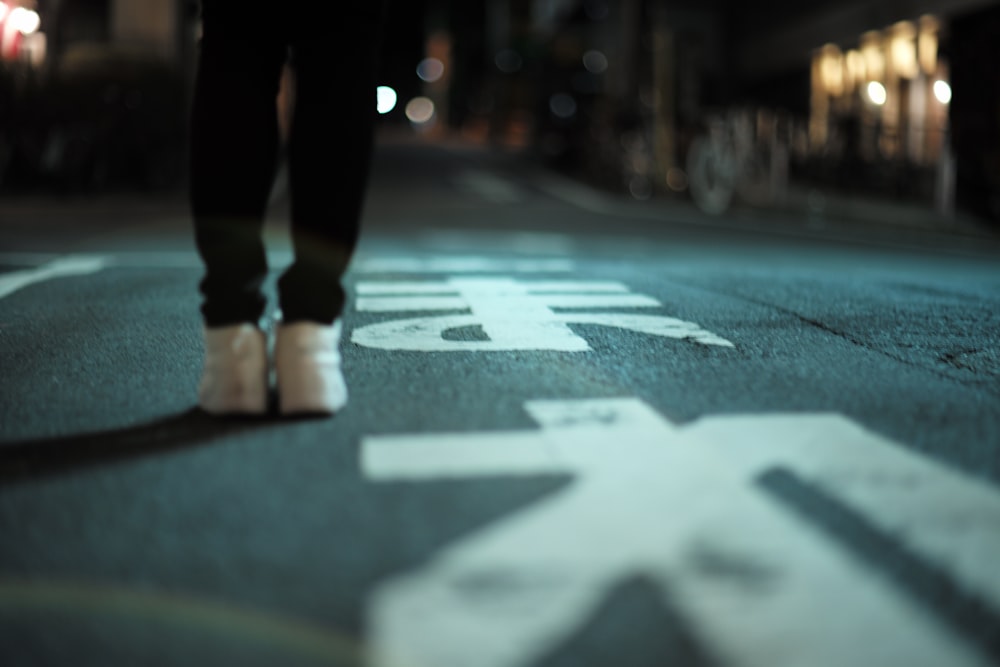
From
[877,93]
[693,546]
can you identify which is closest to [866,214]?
[877,93]

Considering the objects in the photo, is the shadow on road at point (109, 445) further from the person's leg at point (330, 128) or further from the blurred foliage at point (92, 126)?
the blurred foliage at point (92, 126)

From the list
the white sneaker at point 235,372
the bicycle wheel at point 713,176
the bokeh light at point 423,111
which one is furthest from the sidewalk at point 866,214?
the bokeh light at point 423,111

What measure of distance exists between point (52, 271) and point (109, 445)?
10.2 feet

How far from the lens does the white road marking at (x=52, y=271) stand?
4254 millimetres

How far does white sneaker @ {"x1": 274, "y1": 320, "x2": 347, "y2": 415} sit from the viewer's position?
81.7 inches

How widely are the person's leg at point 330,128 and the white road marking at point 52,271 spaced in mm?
2081

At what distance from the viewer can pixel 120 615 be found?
1.22 m

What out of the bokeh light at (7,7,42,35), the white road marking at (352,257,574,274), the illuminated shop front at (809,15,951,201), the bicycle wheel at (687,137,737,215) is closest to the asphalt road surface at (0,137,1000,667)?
the white road marking at (352,257,574,274)

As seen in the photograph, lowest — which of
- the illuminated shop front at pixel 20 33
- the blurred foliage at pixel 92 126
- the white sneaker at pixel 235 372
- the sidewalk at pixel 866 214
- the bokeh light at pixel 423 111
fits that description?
the sidewalk at pixel 866 214

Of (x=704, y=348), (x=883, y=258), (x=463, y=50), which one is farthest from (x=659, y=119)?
(x=463, y=50)

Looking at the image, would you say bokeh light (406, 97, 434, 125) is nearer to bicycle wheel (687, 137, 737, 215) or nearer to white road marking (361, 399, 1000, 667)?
bicycle wheel (687, 137, 737, 215)

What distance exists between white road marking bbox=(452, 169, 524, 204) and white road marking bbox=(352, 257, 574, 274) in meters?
8.93

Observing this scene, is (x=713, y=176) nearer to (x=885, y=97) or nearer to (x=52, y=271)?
(x=885, y=97)

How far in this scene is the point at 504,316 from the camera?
3.41m
